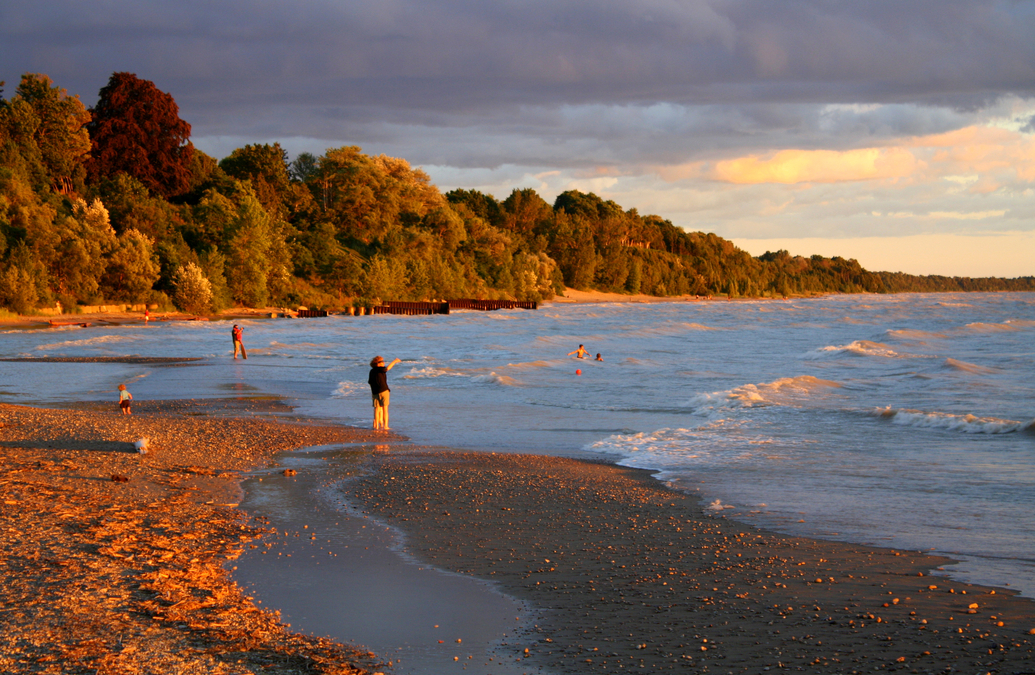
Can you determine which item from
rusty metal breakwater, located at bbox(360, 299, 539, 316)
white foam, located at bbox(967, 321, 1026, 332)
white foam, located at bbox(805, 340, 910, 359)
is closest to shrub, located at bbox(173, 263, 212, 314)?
rusty metal breakwater, located at bbox(360, 299, 539, 316)

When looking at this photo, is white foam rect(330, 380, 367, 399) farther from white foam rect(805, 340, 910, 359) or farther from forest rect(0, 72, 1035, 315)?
forest rect(0, 72, 1035, 315)

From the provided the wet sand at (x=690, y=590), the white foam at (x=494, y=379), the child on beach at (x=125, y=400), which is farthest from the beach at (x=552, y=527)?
the white foam at (x=494, y=379)

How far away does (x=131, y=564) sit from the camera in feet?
23.7

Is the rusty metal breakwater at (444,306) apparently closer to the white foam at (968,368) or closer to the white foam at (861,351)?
the white foam at (861,351)

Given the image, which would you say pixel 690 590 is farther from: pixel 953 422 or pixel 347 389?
pixel 347 389

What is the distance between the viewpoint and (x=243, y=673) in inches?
199

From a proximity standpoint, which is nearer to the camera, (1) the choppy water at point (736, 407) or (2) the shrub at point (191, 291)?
(1) the choppy water at point (736, 407)

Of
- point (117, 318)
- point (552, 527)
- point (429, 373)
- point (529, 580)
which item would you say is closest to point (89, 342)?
point (429, 373)

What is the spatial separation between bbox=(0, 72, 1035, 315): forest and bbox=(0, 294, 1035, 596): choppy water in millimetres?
23295

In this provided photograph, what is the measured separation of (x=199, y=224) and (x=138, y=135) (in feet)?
57.3

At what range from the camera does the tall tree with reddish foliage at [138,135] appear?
90.8 metres

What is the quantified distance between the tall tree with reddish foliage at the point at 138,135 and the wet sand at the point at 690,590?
9167 cm

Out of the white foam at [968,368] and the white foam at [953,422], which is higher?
the white foam at [968,368]

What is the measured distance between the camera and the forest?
6656 cm
